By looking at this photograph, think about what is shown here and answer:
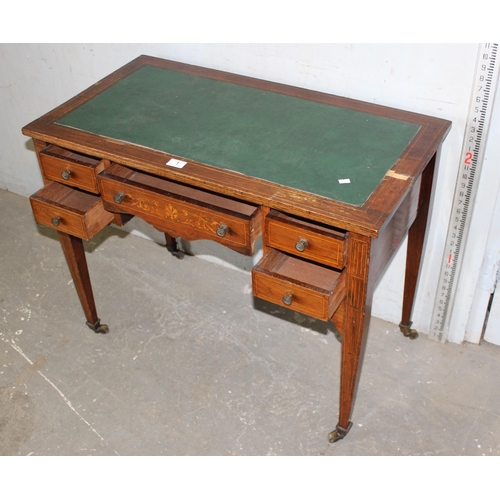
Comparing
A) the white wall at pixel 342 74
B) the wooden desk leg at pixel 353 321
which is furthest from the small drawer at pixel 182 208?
Answer: the white wall at pixel 342 74

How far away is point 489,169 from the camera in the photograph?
7.27ft

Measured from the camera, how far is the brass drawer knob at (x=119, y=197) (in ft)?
7.13

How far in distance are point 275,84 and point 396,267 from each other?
2.80 feet

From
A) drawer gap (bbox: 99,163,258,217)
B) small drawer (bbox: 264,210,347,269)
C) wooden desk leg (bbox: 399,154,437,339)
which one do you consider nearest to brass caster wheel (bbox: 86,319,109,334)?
drawer gap (bbox: 99,163,258,217)

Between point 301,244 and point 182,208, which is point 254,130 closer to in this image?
point 182,208

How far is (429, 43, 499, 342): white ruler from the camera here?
6.71ft

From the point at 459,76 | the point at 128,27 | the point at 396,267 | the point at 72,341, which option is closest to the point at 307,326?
the point at 396,267

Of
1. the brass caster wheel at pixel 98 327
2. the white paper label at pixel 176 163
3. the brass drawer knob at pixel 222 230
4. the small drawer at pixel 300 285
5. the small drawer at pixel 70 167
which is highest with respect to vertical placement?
the white paper label at pixel 176 163

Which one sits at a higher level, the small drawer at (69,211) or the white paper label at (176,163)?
the white paper label at (176,163)

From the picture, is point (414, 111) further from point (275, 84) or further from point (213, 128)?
point (213, 128)

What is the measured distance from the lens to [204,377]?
261cm

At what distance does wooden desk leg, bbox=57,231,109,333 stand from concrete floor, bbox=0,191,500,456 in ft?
0.21

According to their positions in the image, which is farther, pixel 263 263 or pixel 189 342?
pixel 189 342

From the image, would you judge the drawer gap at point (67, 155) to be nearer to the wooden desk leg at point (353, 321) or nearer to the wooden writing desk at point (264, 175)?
the wooden writing desk at point (264, 175)
